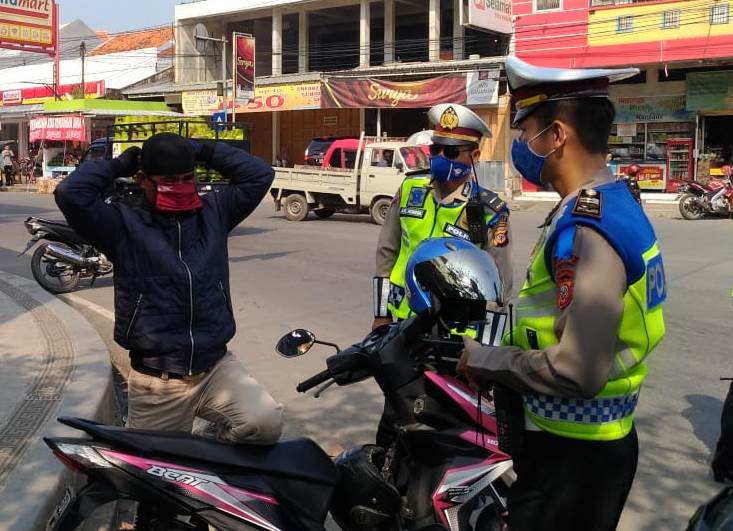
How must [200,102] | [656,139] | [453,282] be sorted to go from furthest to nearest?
Result: 1. [200,102]
2. [656,139]
3. [453,282]

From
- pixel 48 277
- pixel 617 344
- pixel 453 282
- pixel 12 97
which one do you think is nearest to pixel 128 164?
pixel 453 282

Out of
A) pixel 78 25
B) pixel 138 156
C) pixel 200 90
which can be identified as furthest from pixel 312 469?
pixel 78 25

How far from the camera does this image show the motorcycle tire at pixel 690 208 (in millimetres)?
17031

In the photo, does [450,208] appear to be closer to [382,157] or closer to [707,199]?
[382,157]

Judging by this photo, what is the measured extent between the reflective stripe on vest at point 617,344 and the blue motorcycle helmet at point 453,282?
0.78ft

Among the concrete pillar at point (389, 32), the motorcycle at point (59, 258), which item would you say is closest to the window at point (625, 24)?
the concrete pillar at point (389, 32)

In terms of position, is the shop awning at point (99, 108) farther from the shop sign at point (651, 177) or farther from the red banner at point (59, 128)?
the shop sign at point (651, 177)

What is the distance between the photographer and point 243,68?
23.4 metres

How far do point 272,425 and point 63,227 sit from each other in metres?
7.03

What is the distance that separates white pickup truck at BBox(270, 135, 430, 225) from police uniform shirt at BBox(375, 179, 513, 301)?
11.7m

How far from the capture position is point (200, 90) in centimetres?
3189

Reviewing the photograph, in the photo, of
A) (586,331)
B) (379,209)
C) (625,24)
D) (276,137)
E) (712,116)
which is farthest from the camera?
(276,137)

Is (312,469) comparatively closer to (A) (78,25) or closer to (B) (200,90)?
(B) (200,90)

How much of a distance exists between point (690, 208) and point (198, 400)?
16.3 m
